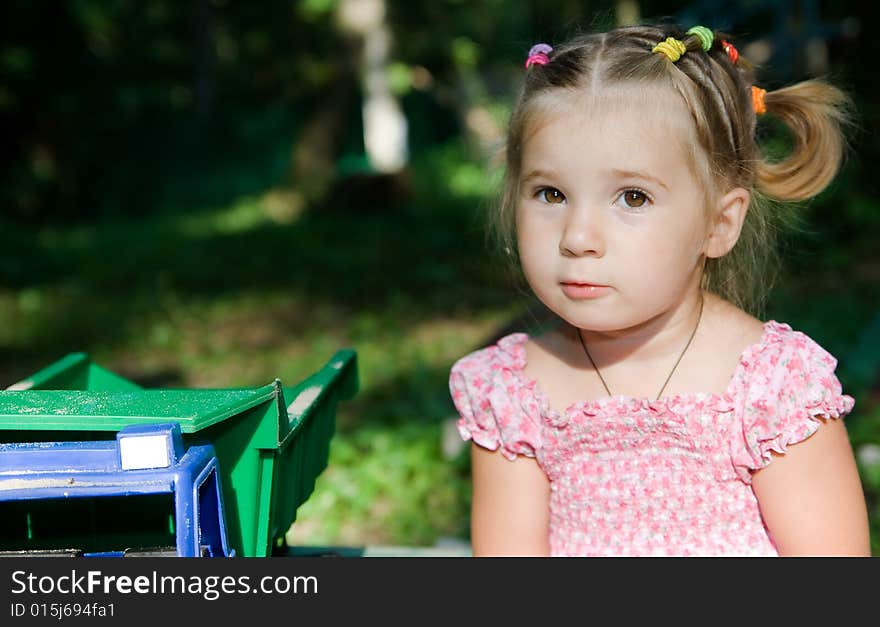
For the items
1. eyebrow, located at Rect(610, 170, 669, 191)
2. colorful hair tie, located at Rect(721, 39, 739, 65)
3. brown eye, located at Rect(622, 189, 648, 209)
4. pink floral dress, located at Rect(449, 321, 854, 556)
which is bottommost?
pink floral dress, located at Rect(449, 321, 854, 556)

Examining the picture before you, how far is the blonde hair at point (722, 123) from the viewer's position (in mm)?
1703

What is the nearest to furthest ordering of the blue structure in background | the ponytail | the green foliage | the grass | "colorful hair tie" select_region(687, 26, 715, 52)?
the blue structure in background
"colorful hair tie" select_region(687, 26, 715, 52)
the ponytail
the grass
the green foliage

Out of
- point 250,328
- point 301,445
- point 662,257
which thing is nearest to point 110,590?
point 301,445

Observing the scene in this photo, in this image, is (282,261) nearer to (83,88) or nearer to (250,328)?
(250,328)

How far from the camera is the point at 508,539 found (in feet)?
6.18

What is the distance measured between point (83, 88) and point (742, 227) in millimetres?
14440

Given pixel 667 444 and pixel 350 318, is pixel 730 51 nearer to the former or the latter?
pixel 667 444

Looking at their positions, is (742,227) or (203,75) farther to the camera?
(203,75)

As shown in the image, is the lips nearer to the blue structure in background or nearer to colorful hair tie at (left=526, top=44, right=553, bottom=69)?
colorful hair tie at (left=526, top=44, right=553, bottom=69)

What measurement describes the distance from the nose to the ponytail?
43 centimetres

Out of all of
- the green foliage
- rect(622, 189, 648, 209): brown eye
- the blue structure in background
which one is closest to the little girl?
rect(622, 189, 648, 209): brown eye

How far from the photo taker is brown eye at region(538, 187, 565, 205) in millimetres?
1704

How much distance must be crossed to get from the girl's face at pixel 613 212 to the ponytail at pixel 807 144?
0.28m

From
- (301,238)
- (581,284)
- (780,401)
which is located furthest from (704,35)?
(301,238)
